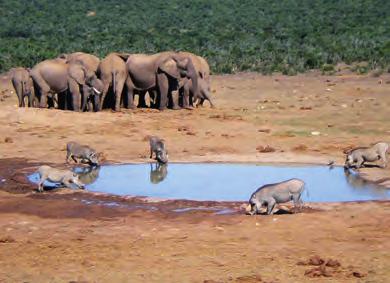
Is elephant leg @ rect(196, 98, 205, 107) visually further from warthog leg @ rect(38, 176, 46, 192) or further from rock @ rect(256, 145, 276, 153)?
warthog leg @ rect(38, 176, 46, 192)

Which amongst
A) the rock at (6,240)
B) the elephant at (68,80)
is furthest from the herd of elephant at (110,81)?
the rock at (6,240)

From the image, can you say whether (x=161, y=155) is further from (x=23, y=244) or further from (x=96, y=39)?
(x=96, y=39)

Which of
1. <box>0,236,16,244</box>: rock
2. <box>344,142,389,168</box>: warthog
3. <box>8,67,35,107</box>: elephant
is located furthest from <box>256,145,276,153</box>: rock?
<box>8,67,35,107</box>: elephant

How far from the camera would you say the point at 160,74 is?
85.4 ft

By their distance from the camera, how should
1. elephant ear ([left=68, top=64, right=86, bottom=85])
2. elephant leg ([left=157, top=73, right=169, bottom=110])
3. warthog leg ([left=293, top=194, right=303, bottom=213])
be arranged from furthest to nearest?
elephant leg ([left=157, top=73, right=169, bottom=110]) → elephant ear ([left=68, top=64, right=86, bottom=85]) → warthog leg ([left=293, top=194, right=303, bottom=213])

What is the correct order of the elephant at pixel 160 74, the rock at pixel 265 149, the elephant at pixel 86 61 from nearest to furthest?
the rock at pixel 265 149
the elephant at pixel 86 61
the elephant at pixel 160 74

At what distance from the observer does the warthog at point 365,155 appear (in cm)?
1636

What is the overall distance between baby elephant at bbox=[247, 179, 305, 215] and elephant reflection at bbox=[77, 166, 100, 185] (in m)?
4.06

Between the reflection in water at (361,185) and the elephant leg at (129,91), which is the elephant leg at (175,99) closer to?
the elephant leg at (129,91)

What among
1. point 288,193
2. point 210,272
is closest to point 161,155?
point 288,193

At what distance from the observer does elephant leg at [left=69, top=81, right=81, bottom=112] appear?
2494 centimetres

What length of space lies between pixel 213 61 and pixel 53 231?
28139 mm

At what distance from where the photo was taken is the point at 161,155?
56.4 ft

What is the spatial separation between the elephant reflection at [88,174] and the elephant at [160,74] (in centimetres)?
896
